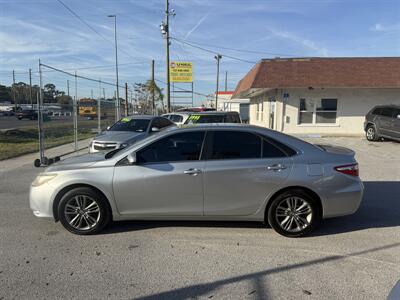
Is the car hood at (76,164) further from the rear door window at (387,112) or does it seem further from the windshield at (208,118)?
the rear door window at (387,112)

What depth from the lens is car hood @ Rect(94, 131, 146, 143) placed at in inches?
395

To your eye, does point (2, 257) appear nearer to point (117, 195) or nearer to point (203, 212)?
point (117, 195)

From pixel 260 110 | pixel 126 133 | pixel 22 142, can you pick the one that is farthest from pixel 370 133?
pixel 22 142

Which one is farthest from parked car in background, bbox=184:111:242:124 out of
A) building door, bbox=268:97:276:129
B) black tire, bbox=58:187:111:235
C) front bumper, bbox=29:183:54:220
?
building door, bbox=268:97:276:129

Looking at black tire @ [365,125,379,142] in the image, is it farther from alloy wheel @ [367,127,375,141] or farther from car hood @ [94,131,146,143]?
car hood @ [94,131,146,143]

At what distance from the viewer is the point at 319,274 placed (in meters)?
3.71

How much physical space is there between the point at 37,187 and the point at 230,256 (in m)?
2.84

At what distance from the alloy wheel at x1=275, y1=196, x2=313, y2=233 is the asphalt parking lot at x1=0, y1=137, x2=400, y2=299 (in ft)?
0.57

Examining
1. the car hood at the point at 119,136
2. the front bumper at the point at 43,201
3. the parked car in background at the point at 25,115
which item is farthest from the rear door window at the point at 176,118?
the parked car in background at the point at 25,115

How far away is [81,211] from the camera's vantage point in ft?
15.6

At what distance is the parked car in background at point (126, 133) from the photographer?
32.3 ft

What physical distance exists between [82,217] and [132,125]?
7.35 m

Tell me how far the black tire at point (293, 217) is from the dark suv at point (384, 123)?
13.0 m

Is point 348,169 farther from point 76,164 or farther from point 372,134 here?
point 372,134
